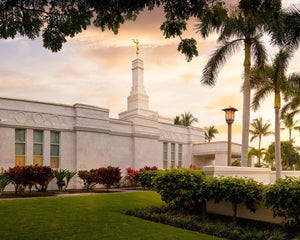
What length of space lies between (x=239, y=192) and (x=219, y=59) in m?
9.20

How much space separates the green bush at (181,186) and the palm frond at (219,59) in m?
6.93

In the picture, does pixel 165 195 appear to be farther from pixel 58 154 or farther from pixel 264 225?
pixel 58 154

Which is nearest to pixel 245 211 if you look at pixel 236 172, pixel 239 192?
pixel 239 192

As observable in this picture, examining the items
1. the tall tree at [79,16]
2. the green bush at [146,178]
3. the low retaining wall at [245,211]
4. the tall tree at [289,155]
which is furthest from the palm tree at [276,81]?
the tall tree at [289,155]

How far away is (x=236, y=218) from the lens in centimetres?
859

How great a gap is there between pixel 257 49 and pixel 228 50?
151 centimetres

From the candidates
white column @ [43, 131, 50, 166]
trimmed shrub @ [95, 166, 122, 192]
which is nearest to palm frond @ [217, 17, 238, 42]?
trimmed shrub @ [95, 166, 122, 192]

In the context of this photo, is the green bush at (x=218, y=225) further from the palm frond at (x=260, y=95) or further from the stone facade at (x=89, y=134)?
the palm frond at (x=260, y=95)

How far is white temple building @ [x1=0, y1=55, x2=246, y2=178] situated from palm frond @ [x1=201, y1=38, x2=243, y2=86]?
9071 mm

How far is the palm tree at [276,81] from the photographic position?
16.9 meters

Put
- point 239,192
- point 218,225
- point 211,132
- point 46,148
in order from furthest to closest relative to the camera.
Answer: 1. point 211,132
2. point 46,148
3. point 239,192
4. point 218,225

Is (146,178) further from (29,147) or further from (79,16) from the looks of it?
(79,16)

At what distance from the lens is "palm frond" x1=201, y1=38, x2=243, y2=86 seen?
1544 centimetres

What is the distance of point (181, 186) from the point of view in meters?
9.30
